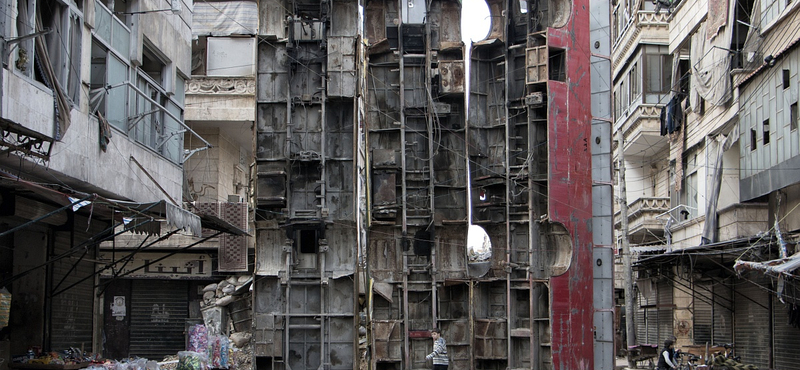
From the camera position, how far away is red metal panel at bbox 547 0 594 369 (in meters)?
17.5

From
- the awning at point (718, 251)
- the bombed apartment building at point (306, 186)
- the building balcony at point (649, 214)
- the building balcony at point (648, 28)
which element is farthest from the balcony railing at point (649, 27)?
the bombed apartment building at point (306, 186)

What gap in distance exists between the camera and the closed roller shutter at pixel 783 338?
61.8 feet

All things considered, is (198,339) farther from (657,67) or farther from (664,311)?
(657,67)

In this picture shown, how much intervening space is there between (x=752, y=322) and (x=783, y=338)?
6.42 feet

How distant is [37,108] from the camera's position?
39.8ft

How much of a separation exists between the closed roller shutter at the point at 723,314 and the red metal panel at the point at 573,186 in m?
6.81

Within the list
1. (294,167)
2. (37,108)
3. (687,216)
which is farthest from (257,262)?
(687,216)

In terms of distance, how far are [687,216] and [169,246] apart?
52.1ft

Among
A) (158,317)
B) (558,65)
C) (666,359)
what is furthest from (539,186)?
(158,317)

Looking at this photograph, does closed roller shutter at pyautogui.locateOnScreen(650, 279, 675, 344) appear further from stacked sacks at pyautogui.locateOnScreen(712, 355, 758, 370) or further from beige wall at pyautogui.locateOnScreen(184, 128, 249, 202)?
beige wall at pyautogui.locateOnScreen(184, 128, 249, 202)

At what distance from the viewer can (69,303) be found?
17.0 meters

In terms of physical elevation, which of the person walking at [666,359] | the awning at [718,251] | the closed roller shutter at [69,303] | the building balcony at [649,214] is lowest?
the person walking at [666,359]

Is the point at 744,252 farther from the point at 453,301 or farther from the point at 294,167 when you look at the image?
the point at 294,167

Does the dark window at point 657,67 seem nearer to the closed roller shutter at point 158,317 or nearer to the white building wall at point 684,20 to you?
the white building wall at point 684,20
